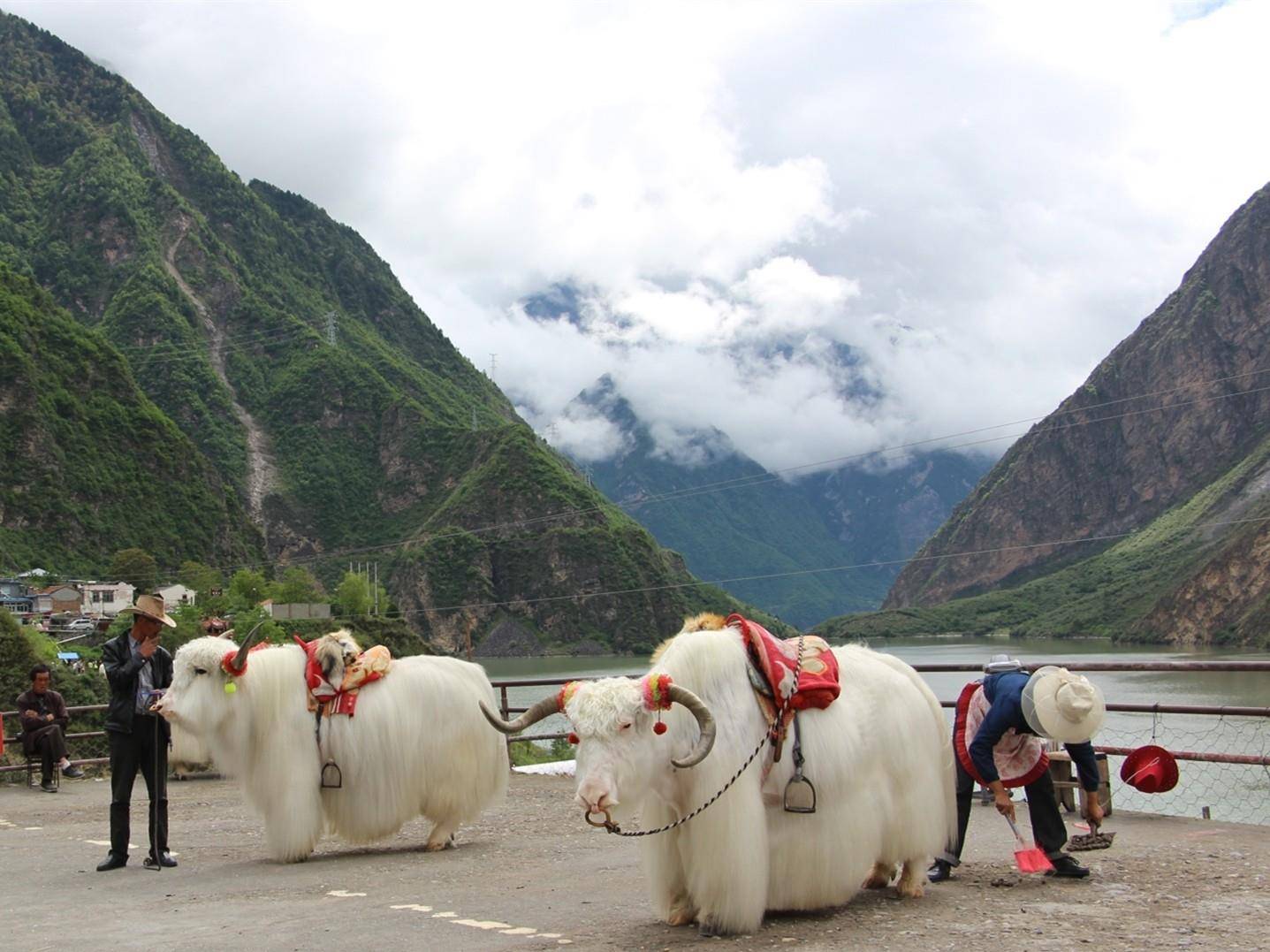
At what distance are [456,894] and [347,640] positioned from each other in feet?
9.19

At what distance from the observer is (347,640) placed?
9812 mm

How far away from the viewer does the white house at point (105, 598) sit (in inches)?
3654

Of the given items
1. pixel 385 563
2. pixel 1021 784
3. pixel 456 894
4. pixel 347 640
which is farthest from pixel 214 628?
pixel 385 563

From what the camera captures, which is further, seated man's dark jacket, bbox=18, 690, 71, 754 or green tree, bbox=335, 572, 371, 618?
green tree, bbox=335, 572, 371, 618

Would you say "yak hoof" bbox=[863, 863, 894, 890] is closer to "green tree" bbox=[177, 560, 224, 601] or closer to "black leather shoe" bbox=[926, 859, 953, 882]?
"black leather shoe" bbox=[926, 859, 953, 882]

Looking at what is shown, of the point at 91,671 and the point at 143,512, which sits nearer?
the point at 91,671

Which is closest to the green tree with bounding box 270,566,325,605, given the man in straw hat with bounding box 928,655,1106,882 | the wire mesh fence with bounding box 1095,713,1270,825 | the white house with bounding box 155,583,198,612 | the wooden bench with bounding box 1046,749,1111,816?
the white house with bounding box 155,583,198,612

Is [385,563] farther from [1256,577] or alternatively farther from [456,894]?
[456,894]

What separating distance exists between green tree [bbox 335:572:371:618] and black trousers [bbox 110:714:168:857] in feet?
314

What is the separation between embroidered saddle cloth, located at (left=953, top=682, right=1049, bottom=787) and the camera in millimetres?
7238

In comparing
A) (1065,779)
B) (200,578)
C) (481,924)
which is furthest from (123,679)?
(200,578)

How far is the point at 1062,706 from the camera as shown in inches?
271

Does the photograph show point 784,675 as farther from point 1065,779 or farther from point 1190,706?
point 1190,706

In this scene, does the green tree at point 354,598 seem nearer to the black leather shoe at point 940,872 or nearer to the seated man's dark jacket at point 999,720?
the black leather shoe at point 940,872
